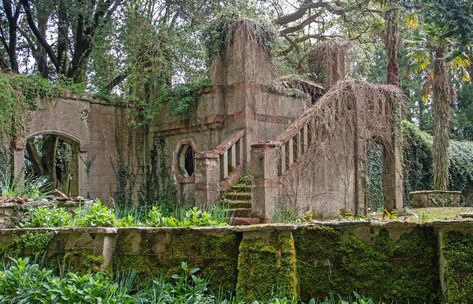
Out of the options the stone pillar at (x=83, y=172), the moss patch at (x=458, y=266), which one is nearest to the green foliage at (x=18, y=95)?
the stone pillar at (x=83, y=172)

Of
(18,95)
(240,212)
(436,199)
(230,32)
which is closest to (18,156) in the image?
(18,95)

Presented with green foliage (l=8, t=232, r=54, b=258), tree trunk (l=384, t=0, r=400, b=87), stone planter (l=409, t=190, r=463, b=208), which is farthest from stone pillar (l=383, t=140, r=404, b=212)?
green foliage (l=8, t=232, r=54, b=258)

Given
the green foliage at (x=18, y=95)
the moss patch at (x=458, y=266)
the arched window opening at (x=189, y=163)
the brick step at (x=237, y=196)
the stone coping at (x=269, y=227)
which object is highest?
the green foliage at (x=18, y=95)

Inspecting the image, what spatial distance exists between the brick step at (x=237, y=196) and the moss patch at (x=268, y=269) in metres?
6.86

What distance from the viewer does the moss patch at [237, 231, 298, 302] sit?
16.5 ft

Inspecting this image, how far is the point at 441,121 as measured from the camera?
18500 millimetres

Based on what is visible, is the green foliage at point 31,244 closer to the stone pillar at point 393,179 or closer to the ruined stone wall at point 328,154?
the ruined stone wall at point 328,154

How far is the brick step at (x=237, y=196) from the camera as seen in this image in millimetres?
12078

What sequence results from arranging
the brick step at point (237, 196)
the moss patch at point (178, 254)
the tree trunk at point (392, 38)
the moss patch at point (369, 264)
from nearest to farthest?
the moss patch at point (369, 264) < the moss patch at point (178, 254) < the brick step at point (237, 196) < the tree trunk at point (392, 38)

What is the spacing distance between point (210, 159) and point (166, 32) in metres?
4.56

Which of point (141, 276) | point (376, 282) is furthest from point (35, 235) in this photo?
point (376, 282)

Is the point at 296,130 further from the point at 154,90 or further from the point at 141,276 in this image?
the point at 141,276

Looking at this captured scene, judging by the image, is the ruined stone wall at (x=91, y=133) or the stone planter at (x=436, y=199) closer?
the ruined stone wall at (x=91, y=133)

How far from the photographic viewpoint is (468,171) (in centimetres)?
2348
